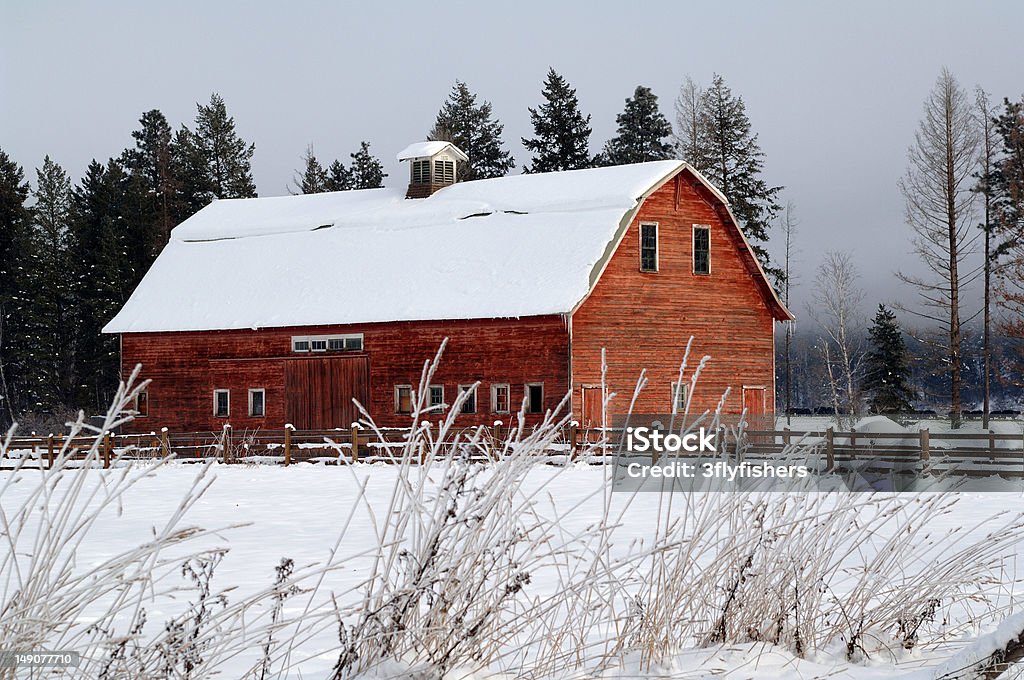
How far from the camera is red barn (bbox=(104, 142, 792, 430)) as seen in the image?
98.6 ft

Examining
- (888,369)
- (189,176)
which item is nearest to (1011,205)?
(888,369)

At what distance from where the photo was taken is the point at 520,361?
29.9 metres

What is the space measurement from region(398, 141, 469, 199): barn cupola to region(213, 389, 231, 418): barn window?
794 centimetres

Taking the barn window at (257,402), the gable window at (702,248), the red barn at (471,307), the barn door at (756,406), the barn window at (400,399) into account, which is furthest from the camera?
the barn window at (257,402)

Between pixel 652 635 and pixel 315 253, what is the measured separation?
96.8ft

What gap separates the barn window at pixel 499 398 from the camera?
100.0 ft

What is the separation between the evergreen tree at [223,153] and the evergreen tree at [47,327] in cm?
759

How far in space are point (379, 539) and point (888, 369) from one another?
5104 centimetres

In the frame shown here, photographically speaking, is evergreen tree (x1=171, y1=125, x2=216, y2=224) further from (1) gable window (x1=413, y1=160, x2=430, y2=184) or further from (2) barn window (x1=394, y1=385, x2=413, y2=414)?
(2) barn window (x1=394, y1=385, x2=413, y2=414)

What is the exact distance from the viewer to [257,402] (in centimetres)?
3362

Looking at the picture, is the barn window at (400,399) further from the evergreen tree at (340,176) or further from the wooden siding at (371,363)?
the evergreen tree at (340,176)

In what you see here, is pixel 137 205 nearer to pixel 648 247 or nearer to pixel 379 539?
pixel 648 247

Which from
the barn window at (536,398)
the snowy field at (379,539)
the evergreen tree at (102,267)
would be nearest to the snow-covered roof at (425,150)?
the barn window at (536,398)

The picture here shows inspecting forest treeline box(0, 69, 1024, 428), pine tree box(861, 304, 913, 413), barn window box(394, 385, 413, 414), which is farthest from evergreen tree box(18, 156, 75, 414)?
pine tree box(861, 304, 913, 413)
